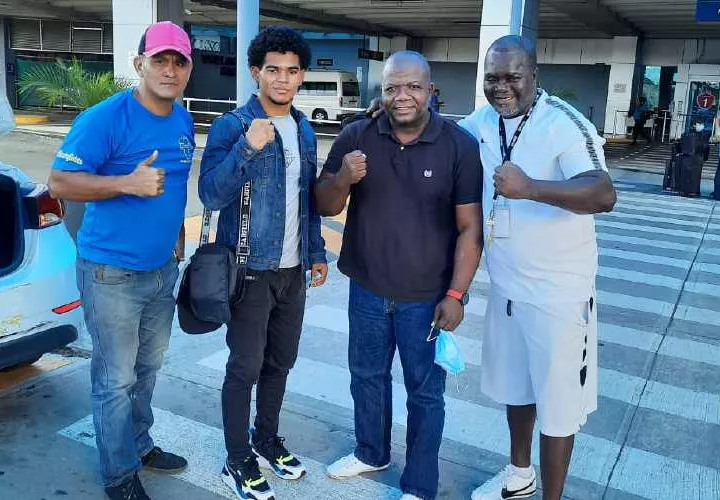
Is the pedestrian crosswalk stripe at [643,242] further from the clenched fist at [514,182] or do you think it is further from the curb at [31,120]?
the curb at [31,120]

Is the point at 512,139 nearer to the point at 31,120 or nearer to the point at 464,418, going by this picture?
the point at 464,418

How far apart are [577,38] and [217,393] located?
102 ft

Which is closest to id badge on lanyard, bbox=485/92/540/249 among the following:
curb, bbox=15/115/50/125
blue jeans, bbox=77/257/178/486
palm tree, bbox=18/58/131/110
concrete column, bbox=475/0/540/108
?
blue jeans, bbox=77/257/178/486

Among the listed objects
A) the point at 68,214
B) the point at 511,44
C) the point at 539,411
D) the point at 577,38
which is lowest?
the point at 539,411

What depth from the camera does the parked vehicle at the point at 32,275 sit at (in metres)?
3.21

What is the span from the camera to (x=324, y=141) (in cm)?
2139

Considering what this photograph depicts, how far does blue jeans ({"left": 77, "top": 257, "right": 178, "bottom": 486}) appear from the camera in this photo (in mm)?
2730

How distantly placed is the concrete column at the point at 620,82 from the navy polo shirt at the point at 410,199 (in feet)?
93.7

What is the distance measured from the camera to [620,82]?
29.5 m

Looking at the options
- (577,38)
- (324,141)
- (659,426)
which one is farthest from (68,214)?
(577,38)

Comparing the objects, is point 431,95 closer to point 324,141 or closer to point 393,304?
point 393,304

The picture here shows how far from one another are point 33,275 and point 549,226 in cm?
234

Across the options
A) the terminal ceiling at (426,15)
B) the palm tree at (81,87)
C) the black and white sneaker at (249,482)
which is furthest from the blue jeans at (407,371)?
the terminal ceiling at (426,15)

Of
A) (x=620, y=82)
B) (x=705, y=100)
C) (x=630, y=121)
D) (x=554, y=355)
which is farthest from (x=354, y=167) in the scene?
(x=620, y=82)
